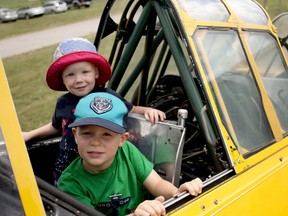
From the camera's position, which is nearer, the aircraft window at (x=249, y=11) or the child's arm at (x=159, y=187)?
the child's arm at (x=159, y=187)

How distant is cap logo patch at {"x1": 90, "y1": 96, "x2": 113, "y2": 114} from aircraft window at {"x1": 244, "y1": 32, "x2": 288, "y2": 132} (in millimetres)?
1098

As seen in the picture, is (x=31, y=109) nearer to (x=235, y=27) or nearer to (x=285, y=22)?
(x=285, y=22)

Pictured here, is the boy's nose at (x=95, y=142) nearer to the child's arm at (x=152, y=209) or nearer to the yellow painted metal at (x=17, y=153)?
the child's arm at (x=152, y=209)

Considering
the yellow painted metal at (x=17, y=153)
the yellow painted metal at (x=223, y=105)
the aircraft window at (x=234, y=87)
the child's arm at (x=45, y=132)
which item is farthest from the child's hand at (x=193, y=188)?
the child's arm at (x=45, y=132)

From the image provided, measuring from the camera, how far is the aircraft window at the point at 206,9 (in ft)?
8.04

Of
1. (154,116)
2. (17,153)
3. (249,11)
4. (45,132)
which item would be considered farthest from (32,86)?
(17,153)

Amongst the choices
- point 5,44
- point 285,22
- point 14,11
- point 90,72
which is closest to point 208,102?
point 90,72

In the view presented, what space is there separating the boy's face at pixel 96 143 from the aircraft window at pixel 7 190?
0.51m

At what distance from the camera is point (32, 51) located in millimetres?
16703

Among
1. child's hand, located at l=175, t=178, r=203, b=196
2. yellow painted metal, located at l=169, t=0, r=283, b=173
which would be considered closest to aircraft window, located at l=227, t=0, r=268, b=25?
yellow painted metal, located at l=169, t=0, r=283, b=173

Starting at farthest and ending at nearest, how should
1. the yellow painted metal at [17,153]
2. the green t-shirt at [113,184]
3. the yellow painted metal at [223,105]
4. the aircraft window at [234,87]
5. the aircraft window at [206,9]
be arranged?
1. the aircraft window at [206,9]
2. the aircraft window at [234,87]
3. the yellow painted metal at [223,105]
4. the green t-shirt at [113,184]
5. the yellow painted metal at [17,153]

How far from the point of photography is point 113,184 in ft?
6.91

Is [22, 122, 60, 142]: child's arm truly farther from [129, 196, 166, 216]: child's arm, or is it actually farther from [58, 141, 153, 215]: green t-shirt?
[129, 196, 166, 216]: child's arm

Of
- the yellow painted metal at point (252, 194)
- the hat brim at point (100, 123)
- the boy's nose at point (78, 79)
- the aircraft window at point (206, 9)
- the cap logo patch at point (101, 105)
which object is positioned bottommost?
the yellow painted metal at point (252, 194)
